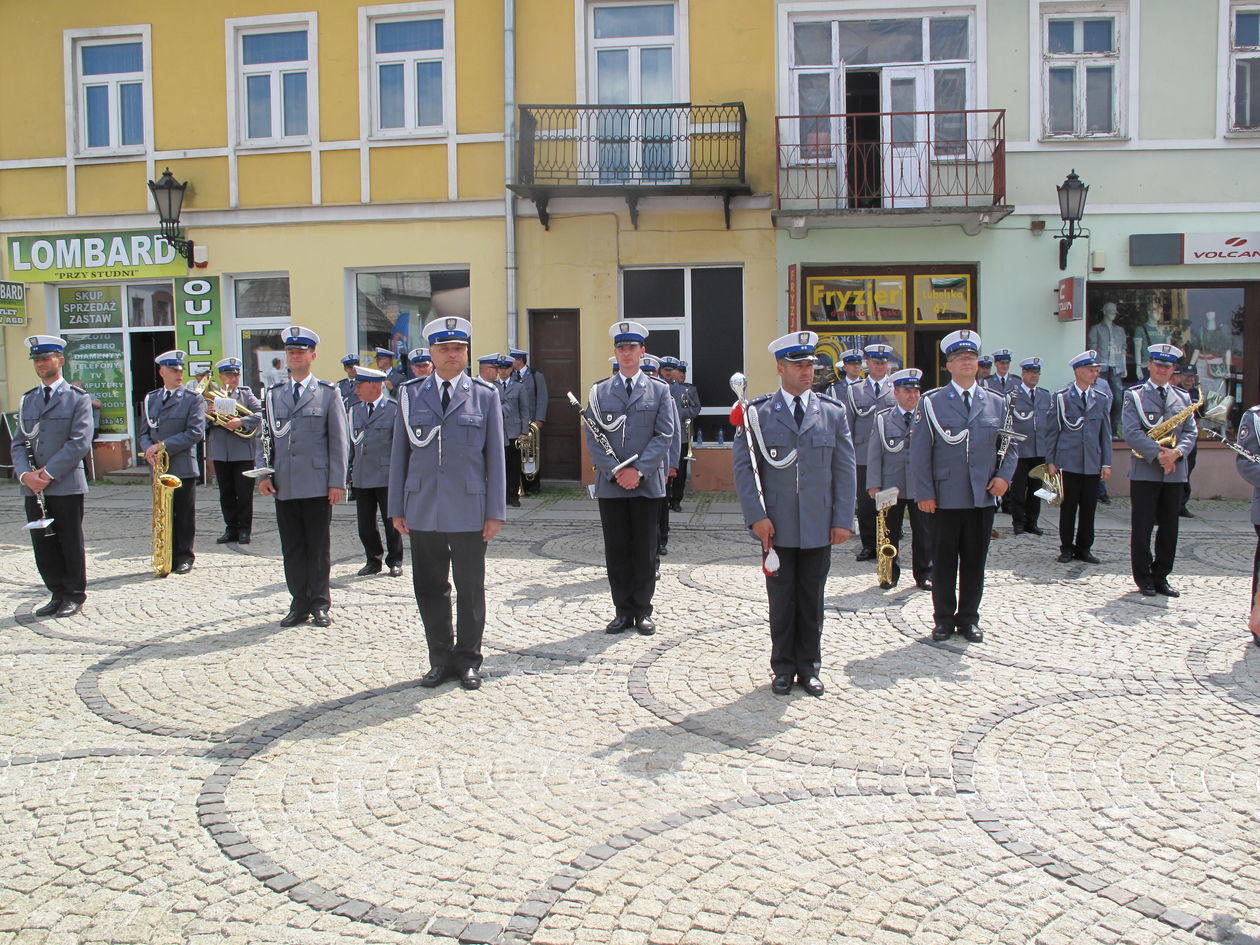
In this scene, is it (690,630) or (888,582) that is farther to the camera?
(888,582)

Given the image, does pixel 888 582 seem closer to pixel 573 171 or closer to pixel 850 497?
pixel 850 497

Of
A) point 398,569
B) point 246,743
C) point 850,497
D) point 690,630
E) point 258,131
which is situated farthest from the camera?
point 258,131

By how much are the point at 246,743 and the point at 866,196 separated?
1219 centimetres

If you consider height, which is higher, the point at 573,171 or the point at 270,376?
the point at 573,171

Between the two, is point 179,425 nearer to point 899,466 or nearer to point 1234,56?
point 899,466

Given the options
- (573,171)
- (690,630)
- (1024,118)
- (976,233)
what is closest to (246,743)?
(690,630)

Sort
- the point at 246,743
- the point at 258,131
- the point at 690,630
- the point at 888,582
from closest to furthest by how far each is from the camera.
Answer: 1. the point at 246,743
2. the point at 690,630
3. the point at 888,582
4. the point at 258,131

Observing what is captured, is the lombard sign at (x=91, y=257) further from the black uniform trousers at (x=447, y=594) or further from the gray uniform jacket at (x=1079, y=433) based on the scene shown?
the gray uniform jacket at (x=1079, y=433)

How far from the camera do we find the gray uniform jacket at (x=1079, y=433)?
10.2 meters

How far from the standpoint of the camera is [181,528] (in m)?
9.83

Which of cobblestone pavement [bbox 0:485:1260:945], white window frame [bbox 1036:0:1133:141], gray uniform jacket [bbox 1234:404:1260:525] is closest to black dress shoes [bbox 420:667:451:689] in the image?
cobblestone pavement [bbox 0:485:1260:945]

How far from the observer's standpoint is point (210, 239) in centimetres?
1669

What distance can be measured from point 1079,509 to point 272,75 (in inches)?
534

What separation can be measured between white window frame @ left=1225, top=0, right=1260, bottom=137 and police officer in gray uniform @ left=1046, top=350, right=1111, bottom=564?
719 centimetres
